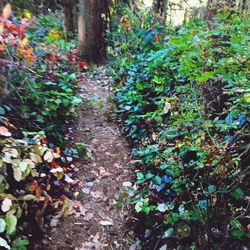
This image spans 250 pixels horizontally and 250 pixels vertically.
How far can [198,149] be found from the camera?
2.86 m

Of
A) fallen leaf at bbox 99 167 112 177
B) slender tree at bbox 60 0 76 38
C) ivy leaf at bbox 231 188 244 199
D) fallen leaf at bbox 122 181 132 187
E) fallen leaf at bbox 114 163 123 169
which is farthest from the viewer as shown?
slender tree at bbox 60 0 76 38

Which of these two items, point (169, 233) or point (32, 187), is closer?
point (169, 233)

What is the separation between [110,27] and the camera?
848cm

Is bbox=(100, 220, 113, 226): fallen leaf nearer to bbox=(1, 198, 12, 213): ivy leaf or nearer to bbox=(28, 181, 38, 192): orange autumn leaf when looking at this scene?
bbox=(28, 181, 38, 192): orange autumn leaf

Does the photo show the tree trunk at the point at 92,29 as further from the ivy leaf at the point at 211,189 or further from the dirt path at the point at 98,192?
the ivy leaf at the point at 211,189

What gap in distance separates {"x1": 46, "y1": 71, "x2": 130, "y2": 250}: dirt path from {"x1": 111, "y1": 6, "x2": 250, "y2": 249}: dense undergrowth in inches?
10.2

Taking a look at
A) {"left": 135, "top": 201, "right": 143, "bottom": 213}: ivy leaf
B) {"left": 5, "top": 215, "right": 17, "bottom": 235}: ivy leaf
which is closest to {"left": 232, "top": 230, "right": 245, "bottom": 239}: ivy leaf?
{"left": 135, "top": 201, "right": 143, "bottom": 213}: ivy leaf

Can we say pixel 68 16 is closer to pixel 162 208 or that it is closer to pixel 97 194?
pixel 97 194

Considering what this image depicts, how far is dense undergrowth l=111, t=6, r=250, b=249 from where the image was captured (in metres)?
2.46

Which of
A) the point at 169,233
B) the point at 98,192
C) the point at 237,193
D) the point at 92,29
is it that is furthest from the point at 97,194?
the point at 92,29

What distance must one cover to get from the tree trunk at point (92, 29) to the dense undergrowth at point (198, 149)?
11.9 feet

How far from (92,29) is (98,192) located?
17.7 ft

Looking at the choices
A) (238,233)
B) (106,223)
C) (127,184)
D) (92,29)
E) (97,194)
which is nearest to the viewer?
(238,233)

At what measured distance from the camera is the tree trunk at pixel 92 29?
770cm
